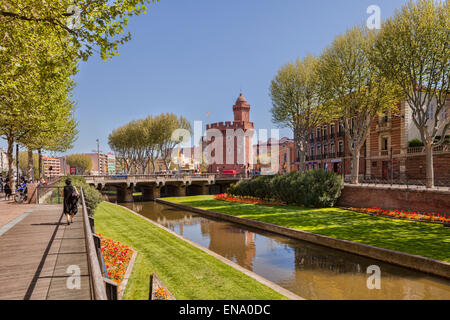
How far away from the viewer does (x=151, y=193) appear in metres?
51.6

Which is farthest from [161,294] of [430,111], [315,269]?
[430,111]

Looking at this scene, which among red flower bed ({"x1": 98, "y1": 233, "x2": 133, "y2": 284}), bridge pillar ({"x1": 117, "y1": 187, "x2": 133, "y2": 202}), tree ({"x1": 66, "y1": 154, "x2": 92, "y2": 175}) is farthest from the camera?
tree ({"x1": 66, "y1": 154, "x2": 92, "y2": 175})

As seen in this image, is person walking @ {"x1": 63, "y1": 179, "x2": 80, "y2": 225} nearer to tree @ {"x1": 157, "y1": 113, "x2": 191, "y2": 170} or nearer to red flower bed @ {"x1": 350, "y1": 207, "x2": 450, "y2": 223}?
red flower bed @ {"x1": 350, "y1": 207, "x2": 450, "y2": 223}

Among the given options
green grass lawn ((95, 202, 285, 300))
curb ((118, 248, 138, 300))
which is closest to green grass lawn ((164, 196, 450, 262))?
green grass lawn ((95, 202, 285, 300))

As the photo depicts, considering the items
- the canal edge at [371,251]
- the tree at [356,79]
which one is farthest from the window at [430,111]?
the canal edge at [371,251]

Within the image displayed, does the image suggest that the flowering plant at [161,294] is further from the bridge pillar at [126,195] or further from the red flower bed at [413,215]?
the bridge pillar at [126,195]

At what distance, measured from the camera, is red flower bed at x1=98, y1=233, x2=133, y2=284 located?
10.1m

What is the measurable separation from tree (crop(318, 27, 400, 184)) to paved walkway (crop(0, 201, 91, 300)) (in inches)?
1015

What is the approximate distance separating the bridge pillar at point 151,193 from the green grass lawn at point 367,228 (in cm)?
2639

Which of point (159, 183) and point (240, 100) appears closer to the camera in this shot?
point (159, 183)

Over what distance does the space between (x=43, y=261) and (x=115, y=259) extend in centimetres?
494

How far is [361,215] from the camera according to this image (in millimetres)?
22500

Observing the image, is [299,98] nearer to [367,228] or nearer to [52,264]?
[367,228]
